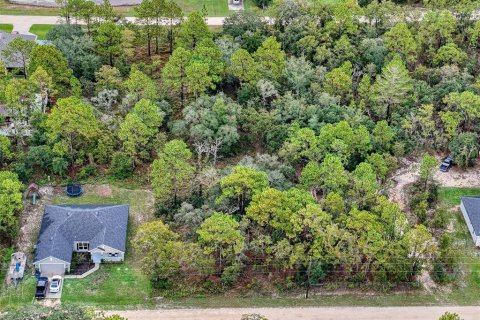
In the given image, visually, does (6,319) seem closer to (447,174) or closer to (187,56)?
(187,56)

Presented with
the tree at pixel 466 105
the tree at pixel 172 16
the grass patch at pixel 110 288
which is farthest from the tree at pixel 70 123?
the tree at pixel 466 105

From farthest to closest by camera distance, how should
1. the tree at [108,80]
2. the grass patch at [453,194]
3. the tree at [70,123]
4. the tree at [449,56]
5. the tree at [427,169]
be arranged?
the tree at [449,56]
the tree at [108,80]
the grass patch at [453,194]
the tree at [70,123]
the tree at [427,169]

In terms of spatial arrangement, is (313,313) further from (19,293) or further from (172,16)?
(172,16)

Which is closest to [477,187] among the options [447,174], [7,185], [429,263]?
[447,174]

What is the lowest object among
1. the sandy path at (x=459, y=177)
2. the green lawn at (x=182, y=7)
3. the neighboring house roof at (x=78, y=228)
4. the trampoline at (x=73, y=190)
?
the neighboring house roof at (x=78, y=228)

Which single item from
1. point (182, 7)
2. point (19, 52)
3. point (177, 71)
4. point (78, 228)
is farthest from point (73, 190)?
point (182, 7)

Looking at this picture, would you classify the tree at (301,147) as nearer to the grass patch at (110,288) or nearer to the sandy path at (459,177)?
the sandy path at (459,177)

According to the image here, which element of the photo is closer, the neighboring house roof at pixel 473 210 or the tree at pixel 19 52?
the neighboring house roof at pixel 473 210
